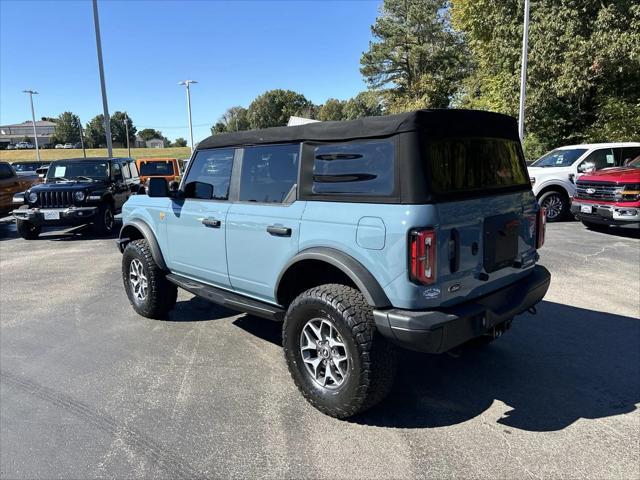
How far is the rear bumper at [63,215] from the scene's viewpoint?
10.1 metres

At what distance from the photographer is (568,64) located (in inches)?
711

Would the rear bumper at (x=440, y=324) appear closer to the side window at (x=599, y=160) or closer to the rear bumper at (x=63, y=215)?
the rear bumper at (x=63, y=215)

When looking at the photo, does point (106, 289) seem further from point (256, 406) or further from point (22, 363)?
point (256, 406)

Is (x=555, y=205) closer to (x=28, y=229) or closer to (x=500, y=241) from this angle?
(x=500, y=241)

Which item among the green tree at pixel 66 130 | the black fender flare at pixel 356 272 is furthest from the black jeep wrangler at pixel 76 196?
the green tree at pixel 66 130

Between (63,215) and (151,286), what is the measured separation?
6.52 metres

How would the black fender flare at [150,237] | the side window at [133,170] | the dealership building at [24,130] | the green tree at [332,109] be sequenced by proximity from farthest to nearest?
the dealership building at [24,130]
the green tree at [332,109]
the side window at [133,170]
the black fender flare at [150,237]

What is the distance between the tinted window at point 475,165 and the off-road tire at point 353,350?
887 millimetres

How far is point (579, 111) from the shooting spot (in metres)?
21.6

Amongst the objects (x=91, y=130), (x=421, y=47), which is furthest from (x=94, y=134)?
(x=421, y=47)

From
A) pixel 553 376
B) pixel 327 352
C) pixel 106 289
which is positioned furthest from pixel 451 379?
pixel 106 289

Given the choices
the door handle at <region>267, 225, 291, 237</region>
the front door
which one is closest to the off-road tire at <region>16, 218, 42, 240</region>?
the front door

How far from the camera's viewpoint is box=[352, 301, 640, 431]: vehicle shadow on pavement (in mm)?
3135

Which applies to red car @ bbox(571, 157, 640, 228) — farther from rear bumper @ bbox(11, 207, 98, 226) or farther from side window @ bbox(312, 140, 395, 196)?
rear bumper @ bbox(11, 207, 98, 226)
